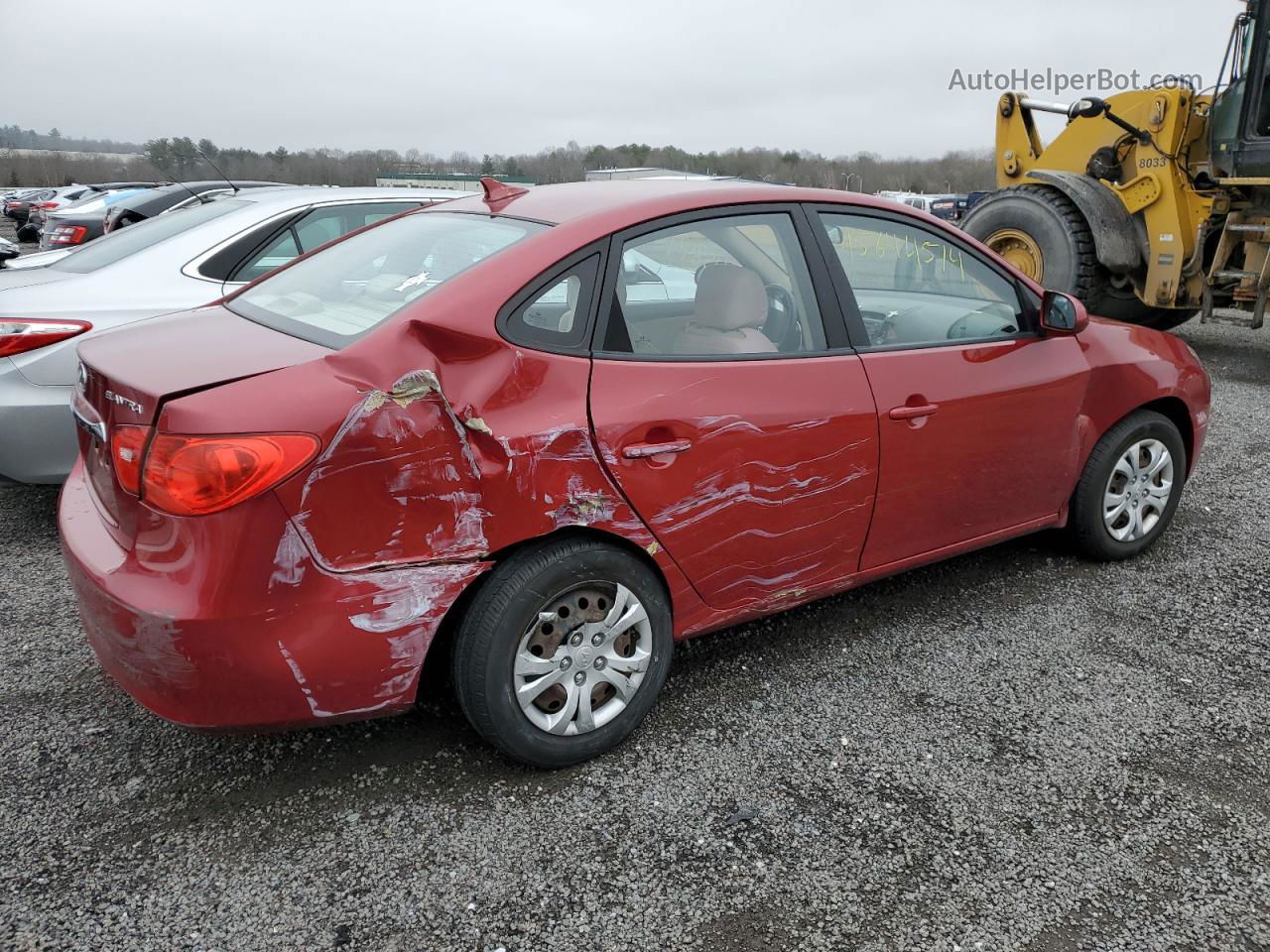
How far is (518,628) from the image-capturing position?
239 centimetres

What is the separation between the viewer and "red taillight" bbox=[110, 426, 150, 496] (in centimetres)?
217

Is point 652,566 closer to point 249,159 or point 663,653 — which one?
point 663,653

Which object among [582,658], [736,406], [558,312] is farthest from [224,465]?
[736,406]

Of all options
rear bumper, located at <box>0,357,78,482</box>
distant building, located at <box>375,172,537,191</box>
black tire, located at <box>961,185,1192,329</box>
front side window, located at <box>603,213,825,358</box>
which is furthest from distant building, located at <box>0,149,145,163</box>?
front side window, located at <box>603,213,825,358</box>

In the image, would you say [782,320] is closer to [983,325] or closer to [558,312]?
[558,312]

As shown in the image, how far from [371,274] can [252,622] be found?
1.19m

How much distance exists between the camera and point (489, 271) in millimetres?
2457

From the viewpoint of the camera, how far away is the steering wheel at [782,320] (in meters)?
2.89

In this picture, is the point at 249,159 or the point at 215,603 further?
the point at 249,159

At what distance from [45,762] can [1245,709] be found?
3.68m

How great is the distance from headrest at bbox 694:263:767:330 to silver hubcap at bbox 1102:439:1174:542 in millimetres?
1914

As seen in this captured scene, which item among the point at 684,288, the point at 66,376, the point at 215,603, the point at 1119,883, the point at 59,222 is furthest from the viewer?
the point at 59,222

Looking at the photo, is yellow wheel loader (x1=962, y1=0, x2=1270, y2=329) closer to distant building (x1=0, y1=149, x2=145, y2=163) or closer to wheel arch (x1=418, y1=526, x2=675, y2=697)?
wheel arch (x1=418, y1=526, x2=675, y2=697)

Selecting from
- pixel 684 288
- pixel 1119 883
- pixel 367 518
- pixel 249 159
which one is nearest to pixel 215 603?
pixel 367 518
